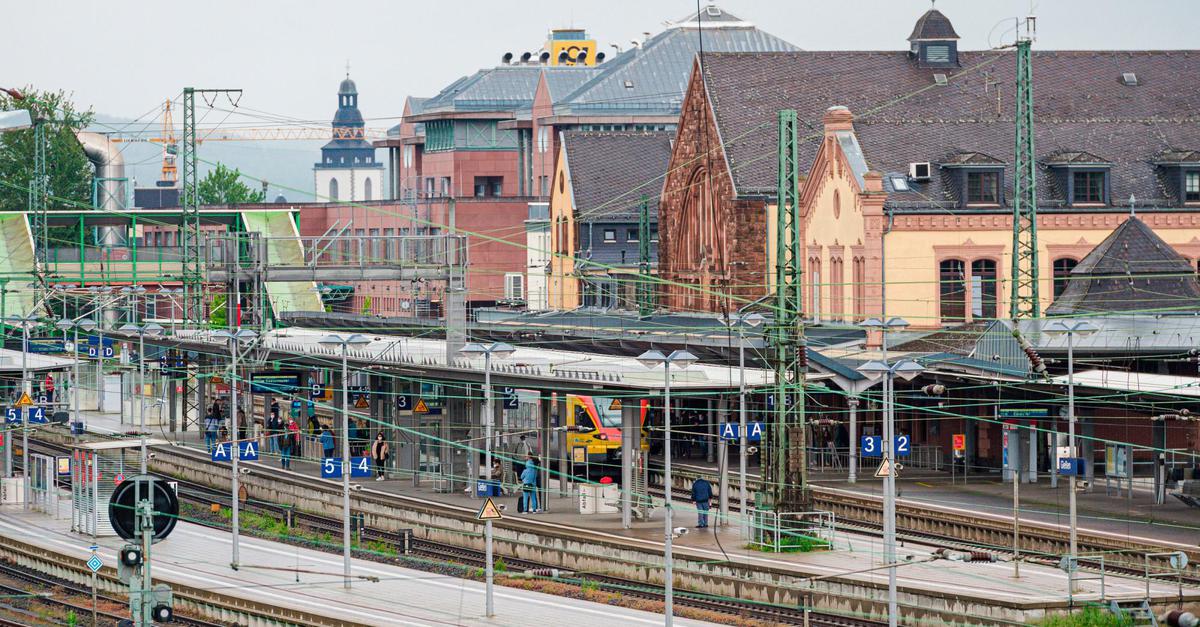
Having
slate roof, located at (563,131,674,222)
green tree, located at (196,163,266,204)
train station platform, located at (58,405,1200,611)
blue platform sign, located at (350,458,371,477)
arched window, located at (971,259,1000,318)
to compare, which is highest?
green tree, located at (196,163,266,204)

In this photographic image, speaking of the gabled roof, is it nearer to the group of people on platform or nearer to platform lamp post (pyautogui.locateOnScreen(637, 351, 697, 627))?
the group of people on platform

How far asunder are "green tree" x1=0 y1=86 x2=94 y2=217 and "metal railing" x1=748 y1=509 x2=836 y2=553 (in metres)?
109

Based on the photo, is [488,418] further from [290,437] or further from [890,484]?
[290,437]

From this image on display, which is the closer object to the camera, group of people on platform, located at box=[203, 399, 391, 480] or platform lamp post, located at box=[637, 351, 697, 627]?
platform lamp post, located at box=[637, 351, 697, 627]

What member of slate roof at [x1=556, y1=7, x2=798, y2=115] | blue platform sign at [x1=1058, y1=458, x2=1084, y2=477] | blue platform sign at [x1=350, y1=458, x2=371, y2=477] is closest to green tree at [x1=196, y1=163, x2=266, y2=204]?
slate roof at [x1=556, y1=7, x2=798, y2=115]

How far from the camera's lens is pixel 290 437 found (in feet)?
222

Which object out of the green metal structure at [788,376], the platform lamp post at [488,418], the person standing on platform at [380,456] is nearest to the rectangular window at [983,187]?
the platform lamp post at [488,418]

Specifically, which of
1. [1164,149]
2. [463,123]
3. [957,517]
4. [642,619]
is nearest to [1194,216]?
[1164,149]

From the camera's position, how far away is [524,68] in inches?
5379

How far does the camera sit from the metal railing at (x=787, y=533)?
142 ft

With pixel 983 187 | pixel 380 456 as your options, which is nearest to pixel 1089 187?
pixel 983 187

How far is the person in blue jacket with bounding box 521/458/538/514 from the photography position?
164 feet

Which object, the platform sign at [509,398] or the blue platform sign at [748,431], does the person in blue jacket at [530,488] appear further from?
the platform sign at [509,398]

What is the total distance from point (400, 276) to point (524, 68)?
251ft
